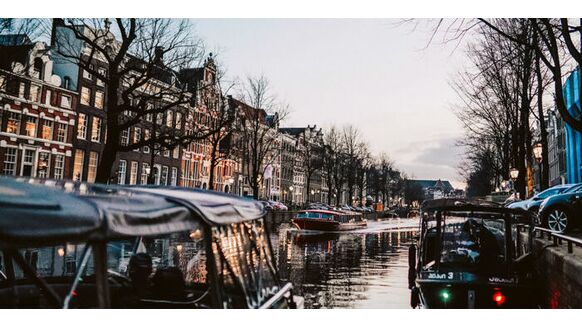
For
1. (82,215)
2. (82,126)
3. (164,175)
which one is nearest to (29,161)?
(82,126)

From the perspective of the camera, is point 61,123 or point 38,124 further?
point 61,123

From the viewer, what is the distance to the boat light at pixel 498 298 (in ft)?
31.9

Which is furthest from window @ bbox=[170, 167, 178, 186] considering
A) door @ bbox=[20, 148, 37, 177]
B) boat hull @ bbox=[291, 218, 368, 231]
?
boat hull @ bbox=[291, 218, 368, 231]

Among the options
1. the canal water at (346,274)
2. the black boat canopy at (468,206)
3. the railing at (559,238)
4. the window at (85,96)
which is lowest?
the canal water at (346,274)

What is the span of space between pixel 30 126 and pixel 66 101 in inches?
169

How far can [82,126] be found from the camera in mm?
45875

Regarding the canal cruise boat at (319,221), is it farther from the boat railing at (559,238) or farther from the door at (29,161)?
the boat railing at (559,238)

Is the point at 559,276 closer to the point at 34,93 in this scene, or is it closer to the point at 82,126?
the point at 34,93

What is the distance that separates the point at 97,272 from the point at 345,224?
136 feet

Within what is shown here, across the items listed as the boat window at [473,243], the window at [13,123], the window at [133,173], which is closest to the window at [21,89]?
the window at [13,123]

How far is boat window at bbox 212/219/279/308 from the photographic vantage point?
15.8ft

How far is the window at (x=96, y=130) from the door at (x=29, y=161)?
6.04 metres

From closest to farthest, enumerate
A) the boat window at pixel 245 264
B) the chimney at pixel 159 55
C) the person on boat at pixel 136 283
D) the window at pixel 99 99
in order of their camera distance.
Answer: the boat window at pixel 245 264
the person on boat at pixel 136 283
the chimney at pixel 159 55
the window at pixel 99 99

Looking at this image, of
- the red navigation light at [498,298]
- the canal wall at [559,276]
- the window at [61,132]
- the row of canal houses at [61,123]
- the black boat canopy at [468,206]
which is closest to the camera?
the canal wall at [559,276]
